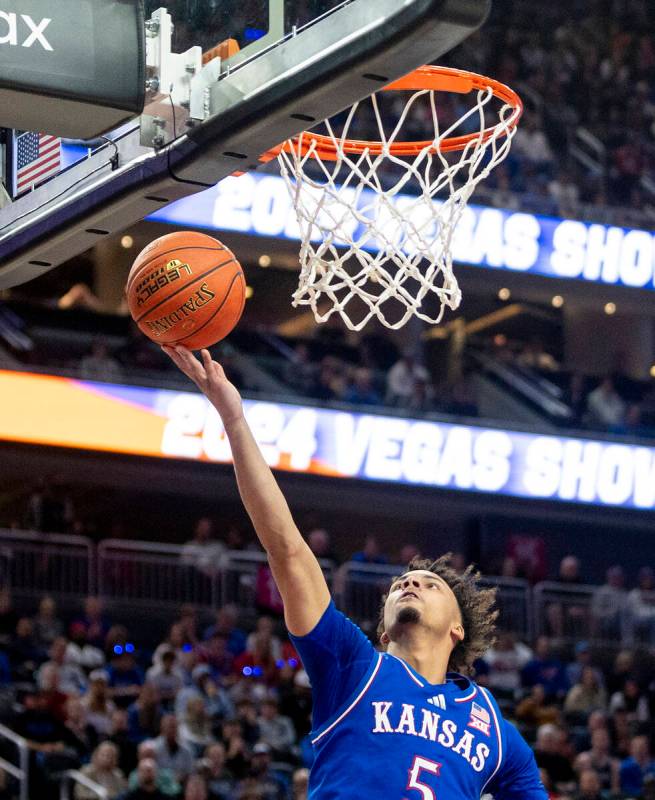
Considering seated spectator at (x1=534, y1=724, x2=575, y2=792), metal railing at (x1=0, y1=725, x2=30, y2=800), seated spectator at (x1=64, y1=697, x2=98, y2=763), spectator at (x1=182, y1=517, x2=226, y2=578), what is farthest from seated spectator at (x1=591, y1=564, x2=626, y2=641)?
metal railing at (x1=0, y1=725, x2=30, y2=800)

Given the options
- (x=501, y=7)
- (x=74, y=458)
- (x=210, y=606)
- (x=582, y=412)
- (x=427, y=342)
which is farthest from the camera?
(x=501, y=7)

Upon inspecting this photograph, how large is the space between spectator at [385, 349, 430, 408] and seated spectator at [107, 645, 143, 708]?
6.14m

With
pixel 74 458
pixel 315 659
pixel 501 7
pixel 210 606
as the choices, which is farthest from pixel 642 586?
pixel 315 659

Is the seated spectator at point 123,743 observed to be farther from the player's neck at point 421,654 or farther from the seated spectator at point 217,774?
the player's neck at point 421,654

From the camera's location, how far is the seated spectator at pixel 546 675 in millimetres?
14141

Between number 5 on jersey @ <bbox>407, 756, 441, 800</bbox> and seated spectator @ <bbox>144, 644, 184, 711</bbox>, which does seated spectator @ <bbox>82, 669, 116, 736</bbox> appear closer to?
seated spectator @ <bbox>144, 644, 184, 711</bbox>

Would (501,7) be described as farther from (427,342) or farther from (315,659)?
(315,659)

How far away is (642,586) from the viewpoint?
17.0 metres

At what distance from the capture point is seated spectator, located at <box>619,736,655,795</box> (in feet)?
40.6

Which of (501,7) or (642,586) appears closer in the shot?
(642,586)

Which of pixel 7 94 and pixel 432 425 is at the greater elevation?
pixel 7 94

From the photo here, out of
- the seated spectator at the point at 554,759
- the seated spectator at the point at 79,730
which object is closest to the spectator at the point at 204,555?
the seated spectator at the point at 554,759

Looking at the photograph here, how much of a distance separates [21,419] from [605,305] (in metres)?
9.08

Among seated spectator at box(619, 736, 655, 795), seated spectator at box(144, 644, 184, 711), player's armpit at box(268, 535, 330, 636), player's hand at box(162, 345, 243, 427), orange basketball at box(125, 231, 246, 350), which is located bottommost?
seated spectator at box(619, 736, 655, 795)
